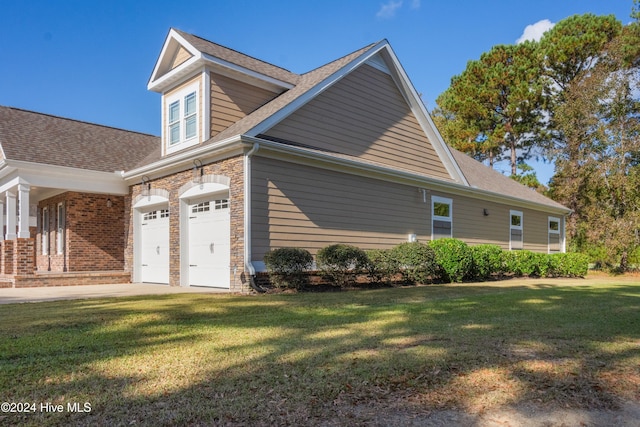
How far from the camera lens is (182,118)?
12.9 meters

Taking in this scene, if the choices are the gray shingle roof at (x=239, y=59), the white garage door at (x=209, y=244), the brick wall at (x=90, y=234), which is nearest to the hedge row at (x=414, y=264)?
the white garage door at (x=209, y=244)

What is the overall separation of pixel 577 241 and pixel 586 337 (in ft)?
78.9

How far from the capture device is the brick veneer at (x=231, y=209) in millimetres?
10000

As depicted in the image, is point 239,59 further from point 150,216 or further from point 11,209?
point 11,209

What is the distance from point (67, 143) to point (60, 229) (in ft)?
10.6

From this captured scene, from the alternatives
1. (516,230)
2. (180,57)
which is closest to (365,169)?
(180,57)

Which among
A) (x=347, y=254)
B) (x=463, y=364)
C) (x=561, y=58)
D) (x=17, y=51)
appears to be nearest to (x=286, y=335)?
(x=463, y=364)

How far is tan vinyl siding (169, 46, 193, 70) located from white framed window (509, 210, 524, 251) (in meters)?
14.3

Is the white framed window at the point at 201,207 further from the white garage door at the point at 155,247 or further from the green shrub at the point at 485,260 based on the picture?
the green shrub at the point at 485,260

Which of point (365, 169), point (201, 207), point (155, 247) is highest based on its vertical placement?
point (365, 169)

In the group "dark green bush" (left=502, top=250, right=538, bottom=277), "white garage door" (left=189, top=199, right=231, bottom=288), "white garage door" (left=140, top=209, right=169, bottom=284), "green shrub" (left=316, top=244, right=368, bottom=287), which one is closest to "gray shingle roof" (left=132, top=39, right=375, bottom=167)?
"white garage door" (left=189, top=199, right=231, bottom=288)

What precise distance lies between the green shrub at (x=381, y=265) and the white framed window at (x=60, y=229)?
1098 cm

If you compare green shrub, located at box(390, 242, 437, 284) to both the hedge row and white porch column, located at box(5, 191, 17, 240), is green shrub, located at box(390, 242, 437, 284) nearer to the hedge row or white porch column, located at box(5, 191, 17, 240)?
the hedge row

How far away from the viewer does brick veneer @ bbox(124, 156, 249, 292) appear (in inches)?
394
